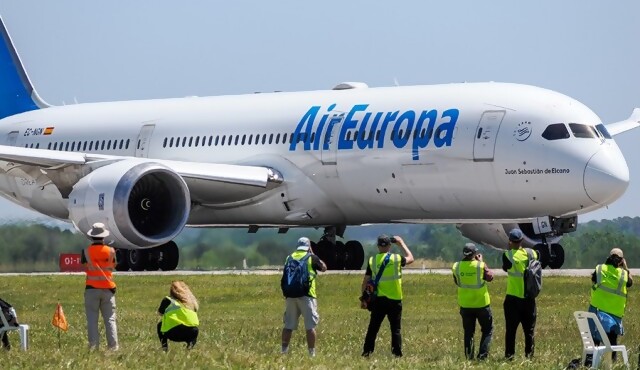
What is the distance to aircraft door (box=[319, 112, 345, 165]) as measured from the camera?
31633mm

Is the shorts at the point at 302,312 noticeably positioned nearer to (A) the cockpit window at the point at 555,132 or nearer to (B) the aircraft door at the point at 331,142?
(A) the cockpit window at the point at 555,132

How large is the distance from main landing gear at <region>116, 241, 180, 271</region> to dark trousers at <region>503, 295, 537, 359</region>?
17.4 meters

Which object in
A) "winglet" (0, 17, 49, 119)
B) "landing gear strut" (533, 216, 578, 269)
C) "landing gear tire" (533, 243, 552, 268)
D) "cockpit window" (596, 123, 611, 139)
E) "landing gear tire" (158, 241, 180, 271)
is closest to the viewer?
"cockpit window" (596, 123, 611, 139)

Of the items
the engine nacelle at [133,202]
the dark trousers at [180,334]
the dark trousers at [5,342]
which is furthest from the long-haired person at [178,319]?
the engine nacelle at [133,202]

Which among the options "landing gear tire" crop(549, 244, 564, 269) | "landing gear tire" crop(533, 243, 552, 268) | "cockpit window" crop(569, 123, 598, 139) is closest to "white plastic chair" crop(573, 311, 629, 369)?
"cockpit window" crop(569, 123, 598, 139)

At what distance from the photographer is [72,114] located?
125 ft

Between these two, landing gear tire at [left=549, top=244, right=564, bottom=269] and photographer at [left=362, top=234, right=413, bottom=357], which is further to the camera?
landing gear tire at [left=549, top=244, right=564, bottom=269]

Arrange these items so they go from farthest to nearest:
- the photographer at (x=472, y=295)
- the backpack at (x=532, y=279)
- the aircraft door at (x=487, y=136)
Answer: the aircraft door at (x=487, y=136), the photographer at (x=472, y=295), the backpack at (x=532, y=279)

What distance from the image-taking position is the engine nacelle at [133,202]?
28.4m

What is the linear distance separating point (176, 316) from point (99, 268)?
1.12 meters

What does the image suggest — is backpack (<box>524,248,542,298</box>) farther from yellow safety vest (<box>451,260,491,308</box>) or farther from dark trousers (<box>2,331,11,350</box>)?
dark trousers (<box>2,331,11,350</box>)

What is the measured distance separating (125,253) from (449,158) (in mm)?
9013

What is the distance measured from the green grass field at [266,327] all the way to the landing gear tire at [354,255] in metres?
3.04

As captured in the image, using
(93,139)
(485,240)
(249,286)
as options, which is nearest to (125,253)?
(93,139)
